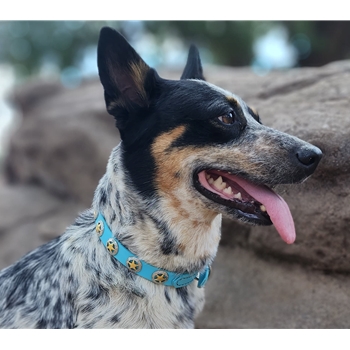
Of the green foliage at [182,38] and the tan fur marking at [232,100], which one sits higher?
the tan fur marking at [232,100]

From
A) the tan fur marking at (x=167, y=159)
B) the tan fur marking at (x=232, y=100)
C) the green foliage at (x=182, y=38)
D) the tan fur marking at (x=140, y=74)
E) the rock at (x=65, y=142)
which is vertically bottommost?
the rock at (x=65, y=142)

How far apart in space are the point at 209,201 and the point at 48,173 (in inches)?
177

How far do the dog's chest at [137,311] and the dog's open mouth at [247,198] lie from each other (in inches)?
25.1

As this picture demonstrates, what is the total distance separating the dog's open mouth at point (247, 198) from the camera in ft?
7.96

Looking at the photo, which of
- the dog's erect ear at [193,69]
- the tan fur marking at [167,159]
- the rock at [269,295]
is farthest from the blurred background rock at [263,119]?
the tan fur marking at [167,159]

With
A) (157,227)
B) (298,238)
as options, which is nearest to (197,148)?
(157,227)

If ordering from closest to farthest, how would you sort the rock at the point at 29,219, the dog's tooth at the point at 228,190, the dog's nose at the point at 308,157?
the dog's nose at the point at 308,157
the dog's tooth at the point at 228,190
the rock at the point at 29,219

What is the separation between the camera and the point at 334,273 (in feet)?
11.3

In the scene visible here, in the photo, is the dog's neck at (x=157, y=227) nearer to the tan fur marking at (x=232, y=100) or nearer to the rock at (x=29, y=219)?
the tan fur marking at (x=232, y=100)

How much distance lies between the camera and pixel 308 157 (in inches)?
94.7

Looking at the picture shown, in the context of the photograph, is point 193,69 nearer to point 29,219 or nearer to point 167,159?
point 167,159

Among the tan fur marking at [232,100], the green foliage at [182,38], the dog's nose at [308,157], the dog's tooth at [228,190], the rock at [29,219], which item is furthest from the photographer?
the green foliage at [182,38]

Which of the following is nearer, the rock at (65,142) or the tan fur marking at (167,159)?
the tan fur marking at (167,159)

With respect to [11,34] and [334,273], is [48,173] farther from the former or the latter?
[334,273]
